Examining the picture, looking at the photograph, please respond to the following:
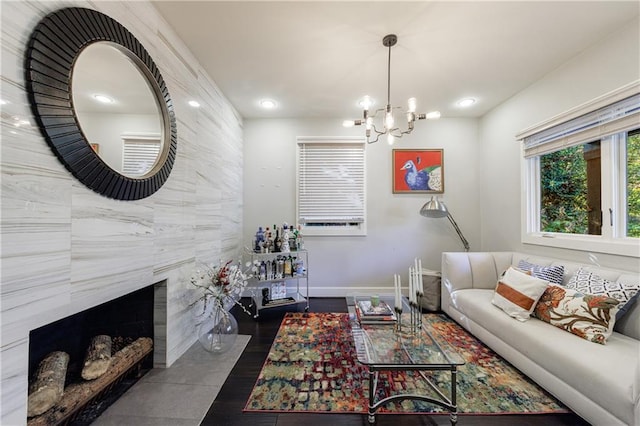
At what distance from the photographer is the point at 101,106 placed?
1372mm

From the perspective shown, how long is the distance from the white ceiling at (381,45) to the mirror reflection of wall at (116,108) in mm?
668

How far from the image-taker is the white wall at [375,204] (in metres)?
3.66

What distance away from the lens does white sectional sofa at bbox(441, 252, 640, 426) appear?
1261 mm

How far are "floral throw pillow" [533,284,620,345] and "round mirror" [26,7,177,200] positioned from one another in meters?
3.07

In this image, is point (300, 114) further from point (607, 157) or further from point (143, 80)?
point (607, 157)

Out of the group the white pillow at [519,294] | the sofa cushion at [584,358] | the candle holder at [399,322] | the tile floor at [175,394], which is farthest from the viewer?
the white pillow at [519,294]

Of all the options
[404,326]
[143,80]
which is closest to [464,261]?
[404,326]

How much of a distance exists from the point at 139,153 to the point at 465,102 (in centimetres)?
362

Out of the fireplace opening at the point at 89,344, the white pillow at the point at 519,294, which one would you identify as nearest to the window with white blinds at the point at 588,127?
the white pillow at the point at 519,294

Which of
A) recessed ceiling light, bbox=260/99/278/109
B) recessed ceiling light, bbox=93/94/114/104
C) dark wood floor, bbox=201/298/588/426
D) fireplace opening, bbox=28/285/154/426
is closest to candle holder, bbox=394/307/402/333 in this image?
dark wood floor, bbox=201/298/588/426

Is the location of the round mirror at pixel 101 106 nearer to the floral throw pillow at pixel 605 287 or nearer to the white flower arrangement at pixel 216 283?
the white flower arrangement at pixel 216 283

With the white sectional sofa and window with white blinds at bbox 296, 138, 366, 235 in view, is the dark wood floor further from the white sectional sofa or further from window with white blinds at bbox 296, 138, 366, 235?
window with white blinds at bbox 296, 138, 366, 235

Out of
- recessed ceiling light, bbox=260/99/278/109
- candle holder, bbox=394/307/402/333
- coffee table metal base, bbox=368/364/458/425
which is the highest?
recessed ceiling light, bbox=260/99/278/109

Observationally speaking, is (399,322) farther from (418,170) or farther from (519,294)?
(418,170)
